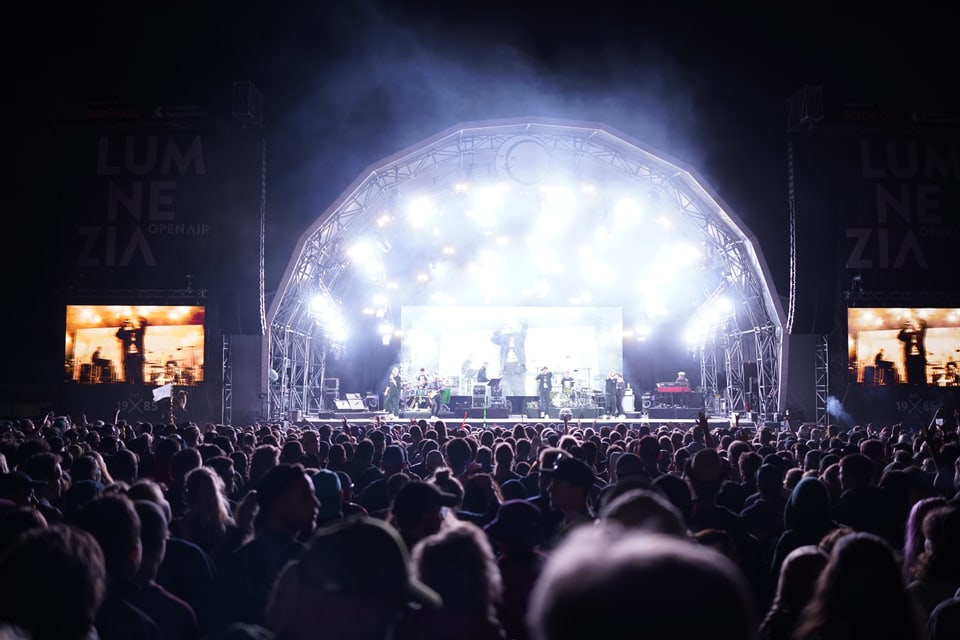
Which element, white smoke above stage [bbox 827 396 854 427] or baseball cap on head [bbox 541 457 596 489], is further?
white smoke above stage [bbox 827 396 854 427]

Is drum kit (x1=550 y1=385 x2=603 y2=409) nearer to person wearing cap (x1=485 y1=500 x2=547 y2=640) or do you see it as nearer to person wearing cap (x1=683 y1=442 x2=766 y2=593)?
person wearing cap (x1=683 y1=442 x2=766 y2=593)

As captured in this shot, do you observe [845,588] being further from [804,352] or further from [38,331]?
[38,331]

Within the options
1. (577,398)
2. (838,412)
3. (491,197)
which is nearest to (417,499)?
(838,412)

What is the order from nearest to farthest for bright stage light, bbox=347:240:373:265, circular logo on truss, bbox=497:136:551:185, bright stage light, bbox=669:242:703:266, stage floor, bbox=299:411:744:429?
circular logo on truss, bbox=497:136:551:185 → stage floor, bbox=299:411:744:429 → bright stage light, bbox=347:240:373:265 → bright stage light, bbox=669:242:703:266

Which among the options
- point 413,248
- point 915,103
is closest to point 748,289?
point 915,103

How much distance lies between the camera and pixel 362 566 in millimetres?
2119

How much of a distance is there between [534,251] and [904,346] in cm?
1607

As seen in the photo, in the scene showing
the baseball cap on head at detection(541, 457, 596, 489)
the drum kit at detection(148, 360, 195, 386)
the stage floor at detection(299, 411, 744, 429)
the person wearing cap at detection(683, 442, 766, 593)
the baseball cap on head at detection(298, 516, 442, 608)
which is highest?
the drum kit at detection(148, 360, 195, 386)

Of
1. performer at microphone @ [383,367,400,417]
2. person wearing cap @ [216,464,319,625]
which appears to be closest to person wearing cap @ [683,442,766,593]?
person wearing cap @ [216,464,319,625]

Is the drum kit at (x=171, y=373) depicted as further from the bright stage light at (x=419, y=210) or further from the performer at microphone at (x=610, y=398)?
the performer at microphone at (x=610, y=398)

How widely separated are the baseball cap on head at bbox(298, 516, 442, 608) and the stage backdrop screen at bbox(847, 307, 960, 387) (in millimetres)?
23844

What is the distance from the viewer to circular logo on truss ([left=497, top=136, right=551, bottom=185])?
23.1 m

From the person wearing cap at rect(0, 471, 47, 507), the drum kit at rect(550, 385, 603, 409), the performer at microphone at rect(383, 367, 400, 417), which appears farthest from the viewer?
the drum kit at rect(550, 385, 603, 409)

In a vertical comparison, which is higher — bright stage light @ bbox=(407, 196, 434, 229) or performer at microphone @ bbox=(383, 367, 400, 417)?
bright stage light @ bbox=(407, 196, 434, 229)
